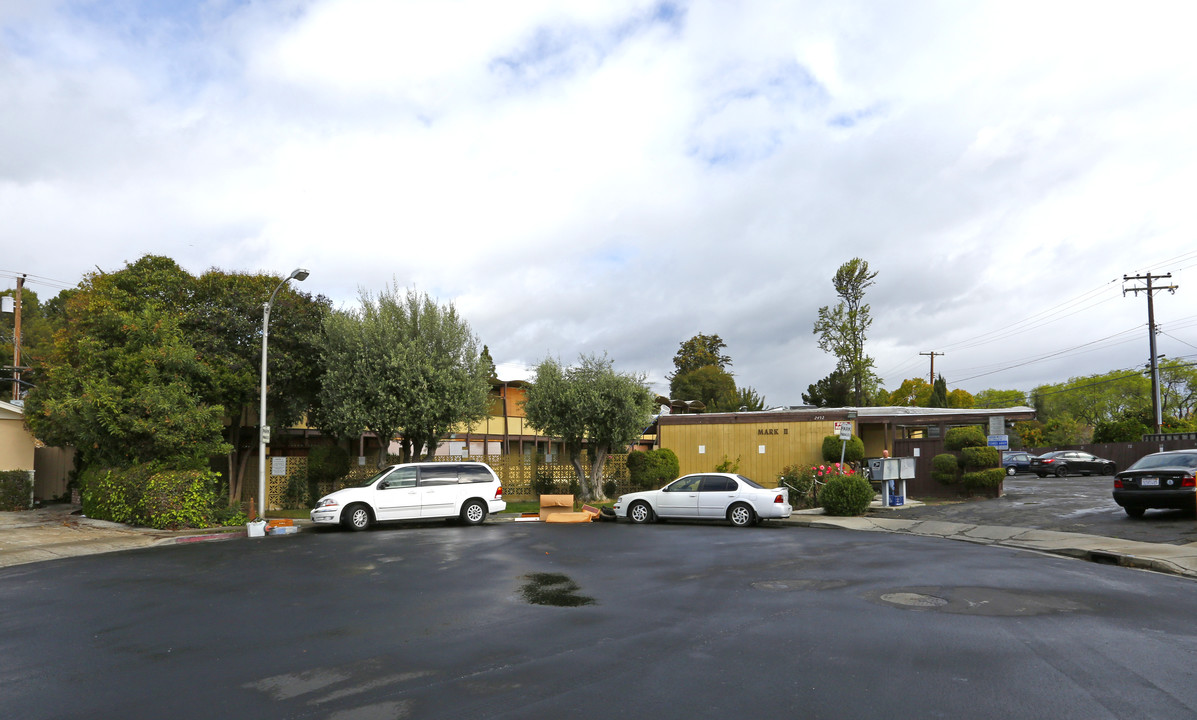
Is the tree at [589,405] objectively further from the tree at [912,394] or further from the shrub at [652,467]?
the tree at [912,394]

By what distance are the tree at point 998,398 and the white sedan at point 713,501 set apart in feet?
270

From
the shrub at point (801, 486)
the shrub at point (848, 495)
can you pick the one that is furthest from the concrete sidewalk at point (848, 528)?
the shrub at point (801, 486)

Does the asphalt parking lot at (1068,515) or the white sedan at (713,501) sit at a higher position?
the white sedan at (713,501)

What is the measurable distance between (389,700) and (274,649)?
217 centimetres

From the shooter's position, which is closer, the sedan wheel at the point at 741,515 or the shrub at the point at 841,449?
the sedan wheel at the point at 741,515

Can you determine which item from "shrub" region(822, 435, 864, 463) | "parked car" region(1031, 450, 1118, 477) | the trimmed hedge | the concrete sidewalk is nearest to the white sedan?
the concrete sidewalk

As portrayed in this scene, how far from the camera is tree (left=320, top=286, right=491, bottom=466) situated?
2300 centimetres

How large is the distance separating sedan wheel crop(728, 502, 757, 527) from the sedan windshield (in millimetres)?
8716

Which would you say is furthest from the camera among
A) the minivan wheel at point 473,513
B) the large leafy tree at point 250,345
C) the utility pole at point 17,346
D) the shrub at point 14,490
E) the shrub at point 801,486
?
the utility pole at point 17,346

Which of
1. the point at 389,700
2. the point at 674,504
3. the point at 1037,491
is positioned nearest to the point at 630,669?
the point at 389,700

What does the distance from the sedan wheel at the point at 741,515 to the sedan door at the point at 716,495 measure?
0.51ft

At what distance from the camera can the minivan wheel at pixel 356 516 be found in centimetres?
1841

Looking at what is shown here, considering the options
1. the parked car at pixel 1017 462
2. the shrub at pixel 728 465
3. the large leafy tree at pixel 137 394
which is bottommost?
the parked car at pixel 1017 462

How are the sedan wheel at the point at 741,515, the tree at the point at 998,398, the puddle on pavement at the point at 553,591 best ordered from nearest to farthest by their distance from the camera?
the puddle on pavement at the point at 553,591 < the sedan wheel at the point at 741,515 < the tree at the point at 998,398
